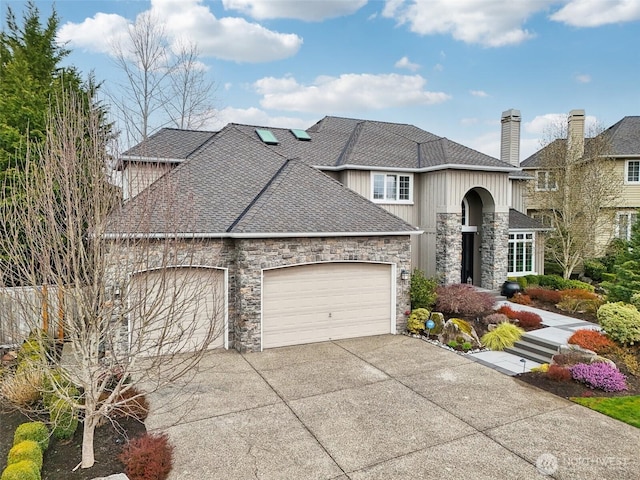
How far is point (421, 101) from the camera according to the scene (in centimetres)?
2538

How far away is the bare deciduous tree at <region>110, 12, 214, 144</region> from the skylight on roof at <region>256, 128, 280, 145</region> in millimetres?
5654

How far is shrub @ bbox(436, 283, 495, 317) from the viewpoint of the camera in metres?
13.1

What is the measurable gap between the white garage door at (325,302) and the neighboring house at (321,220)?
1.2 inches

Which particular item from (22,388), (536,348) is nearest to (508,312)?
(536,348)

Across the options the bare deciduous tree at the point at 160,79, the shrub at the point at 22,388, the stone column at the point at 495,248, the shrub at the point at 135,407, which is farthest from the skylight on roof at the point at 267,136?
the shrub at the point at 22,388

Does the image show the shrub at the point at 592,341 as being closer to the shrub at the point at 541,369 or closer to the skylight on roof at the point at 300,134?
the shrub at the point at 541,369

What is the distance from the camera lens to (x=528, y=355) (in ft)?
34.5

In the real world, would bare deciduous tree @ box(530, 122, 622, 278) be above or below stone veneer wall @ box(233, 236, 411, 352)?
above

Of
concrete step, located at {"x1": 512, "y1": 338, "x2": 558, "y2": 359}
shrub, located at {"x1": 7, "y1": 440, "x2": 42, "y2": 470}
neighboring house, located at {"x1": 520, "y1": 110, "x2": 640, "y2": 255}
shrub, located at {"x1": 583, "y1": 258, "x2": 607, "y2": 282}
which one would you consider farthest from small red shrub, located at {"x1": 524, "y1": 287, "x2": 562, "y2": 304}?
shrub, located at {"x1": 7, "y1": 440, "x2": 42, "y2": 470}

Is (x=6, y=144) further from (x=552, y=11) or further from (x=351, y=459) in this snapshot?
(x=552, y=11)

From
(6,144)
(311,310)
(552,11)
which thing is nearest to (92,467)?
(311,310)

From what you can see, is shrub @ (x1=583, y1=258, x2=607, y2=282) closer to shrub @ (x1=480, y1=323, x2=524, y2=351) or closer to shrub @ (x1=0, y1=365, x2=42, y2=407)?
shrub @ (x1=480, y1=323, x2=524, y2=351)

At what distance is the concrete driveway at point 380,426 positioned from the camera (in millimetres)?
5438

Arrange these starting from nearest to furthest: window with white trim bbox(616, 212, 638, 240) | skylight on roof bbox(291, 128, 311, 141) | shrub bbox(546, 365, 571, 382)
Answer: shrub bbox(546, 365, 571, 382) → skylight on roof bbox(291, 128, 311, 141) → window with white trim bbox(616, 212, 638, 240)
